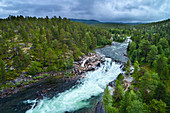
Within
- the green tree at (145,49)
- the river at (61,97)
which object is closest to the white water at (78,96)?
the river at (61,97)

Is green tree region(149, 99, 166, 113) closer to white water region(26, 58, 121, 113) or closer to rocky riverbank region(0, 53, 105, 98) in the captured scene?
white water region(26, 58, 121, 113)

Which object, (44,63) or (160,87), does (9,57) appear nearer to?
(44,63)

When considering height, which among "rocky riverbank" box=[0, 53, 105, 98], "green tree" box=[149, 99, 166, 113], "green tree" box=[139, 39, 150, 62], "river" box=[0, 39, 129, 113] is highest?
"green tree" box=[139, 39, 150, 62]

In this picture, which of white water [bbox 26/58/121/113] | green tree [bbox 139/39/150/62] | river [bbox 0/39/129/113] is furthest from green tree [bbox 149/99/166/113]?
green tree [bbox 139/39/150/62]

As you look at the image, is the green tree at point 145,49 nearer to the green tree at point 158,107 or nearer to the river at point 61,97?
the river at point 61,97

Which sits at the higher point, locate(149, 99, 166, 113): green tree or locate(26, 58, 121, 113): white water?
locate(149, 99, 166, 113): green tree

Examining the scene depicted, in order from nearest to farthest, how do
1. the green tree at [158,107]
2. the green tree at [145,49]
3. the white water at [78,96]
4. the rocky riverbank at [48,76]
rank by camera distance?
the green tree at [158,107] < the white water at [78,96] < the rocky riverbank at [48,76] < the green tree at [145,49]

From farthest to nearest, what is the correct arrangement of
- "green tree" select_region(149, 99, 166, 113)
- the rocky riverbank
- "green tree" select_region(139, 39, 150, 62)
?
"green tree" select_region(139, 39, 150, 62)
the rocky riverbank
"green tree" select_region(149, 99, 166, 113)

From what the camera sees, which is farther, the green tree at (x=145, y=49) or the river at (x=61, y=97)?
the green tree at (x=145, y=49)

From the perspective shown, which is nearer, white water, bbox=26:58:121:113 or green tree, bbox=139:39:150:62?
white water, bbox=26:58:121:113

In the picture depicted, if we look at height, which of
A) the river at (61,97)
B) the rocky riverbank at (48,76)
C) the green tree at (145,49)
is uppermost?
the green tree at (145,49)
